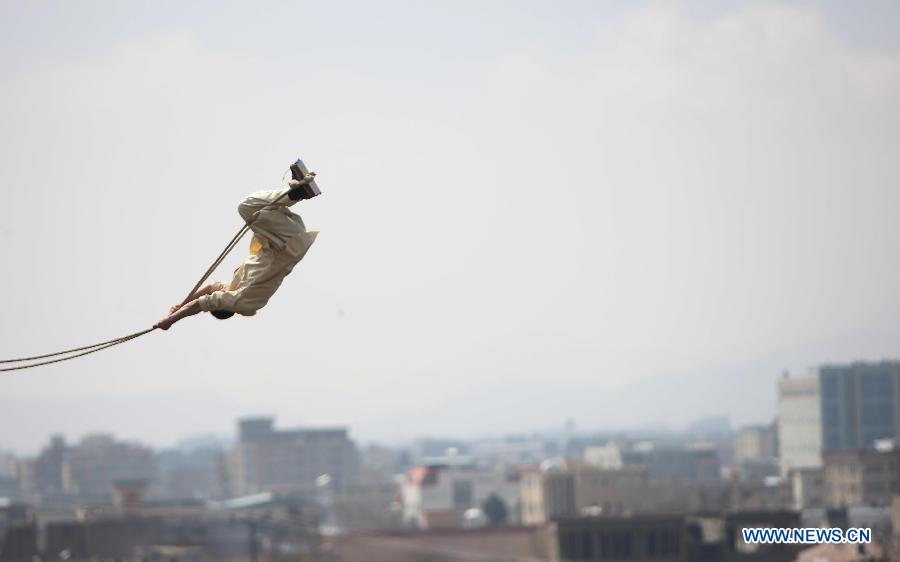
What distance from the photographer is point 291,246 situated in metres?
15.2

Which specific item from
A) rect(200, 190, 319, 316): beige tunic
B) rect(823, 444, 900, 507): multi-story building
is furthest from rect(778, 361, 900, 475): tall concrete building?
rect(200, 190, 319, 316): beige tunic

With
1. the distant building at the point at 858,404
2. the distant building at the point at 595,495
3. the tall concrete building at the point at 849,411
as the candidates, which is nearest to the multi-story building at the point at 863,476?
the distant building at the point at 595,495

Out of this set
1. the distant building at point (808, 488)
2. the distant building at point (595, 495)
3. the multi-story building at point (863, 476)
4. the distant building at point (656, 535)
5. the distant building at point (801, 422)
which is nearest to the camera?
the distant building at point (656, 535)

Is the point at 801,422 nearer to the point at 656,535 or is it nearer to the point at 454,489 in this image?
the point at 454,489

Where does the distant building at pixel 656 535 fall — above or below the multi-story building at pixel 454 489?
above

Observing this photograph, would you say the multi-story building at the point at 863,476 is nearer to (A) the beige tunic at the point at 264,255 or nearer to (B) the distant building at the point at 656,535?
(B) the distant building at the point at 656,535

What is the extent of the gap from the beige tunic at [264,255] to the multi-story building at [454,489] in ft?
369

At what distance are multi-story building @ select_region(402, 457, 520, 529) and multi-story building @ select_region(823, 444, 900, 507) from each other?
25.7 metres

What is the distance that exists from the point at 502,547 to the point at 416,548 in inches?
168

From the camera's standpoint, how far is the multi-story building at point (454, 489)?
138875 mm

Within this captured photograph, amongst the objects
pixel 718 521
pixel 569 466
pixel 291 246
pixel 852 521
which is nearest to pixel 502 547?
pixel 718 521

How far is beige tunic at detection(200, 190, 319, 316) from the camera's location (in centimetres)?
1502

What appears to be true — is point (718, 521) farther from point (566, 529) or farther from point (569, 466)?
point (569, 466)

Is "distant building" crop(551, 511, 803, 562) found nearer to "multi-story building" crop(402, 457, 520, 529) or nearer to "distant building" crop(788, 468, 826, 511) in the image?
"distant building" crop(788, 468, 826, 511)
